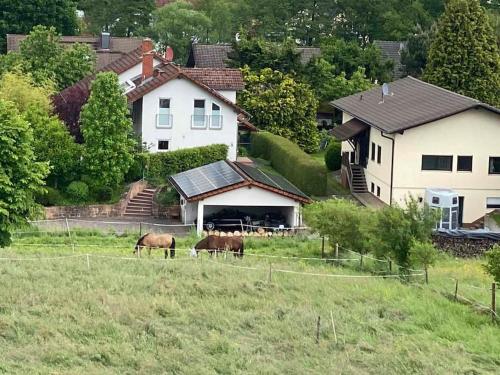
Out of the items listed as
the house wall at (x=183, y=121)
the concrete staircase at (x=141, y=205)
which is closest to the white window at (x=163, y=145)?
the house wall at (x=183, y=121)

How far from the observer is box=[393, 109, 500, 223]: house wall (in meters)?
45.2

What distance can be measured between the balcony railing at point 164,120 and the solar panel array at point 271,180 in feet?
14.9

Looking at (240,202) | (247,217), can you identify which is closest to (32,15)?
(240,202)

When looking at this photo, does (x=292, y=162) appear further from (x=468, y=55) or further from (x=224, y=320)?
(x=224, y=320)

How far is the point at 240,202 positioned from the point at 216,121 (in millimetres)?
8877

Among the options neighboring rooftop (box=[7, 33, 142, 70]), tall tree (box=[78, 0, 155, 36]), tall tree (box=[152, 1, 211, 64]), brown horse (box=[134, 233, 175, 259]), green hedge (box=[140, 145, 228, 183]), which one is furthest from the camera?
tall tree (box=[78, 0, 155, 36])

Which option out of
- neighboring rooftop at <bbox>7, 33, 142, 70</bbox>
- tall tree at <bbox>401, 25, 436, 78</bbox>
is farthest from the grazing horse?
tall tree at <bbox>401, 25, 436, 78</bbox>

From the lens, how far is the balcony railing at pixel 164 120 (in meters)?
51.3

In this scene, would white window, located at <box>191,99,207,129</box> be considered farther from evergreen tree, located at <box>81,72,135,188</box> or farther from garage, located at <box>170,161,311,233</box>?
garage, located at <box>170,161,311,233</box>

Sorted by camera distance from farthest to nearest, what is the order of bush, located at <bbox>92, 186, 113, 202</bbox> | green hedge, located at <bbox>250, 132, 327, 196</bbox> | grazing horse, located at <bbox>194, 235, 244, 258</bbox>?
green hedge, located at <bbox>250, 132, 327, 196</bbox>
bush, located at <bbox>92, 186, 113, 202</bbox>
grazing horse, located at <bbox>194, 235, 244, 258</bbox>

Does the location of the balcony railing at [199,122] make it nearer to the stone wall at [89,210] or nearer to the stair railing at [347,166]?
the stone wall at [89,210]

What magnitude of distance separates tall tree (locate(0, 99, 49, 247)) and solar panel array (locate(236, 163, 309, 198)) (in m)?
14.3

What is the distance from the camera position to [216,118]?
5178 centimetres

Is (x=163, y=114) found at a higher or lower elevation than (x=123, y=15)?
lower
